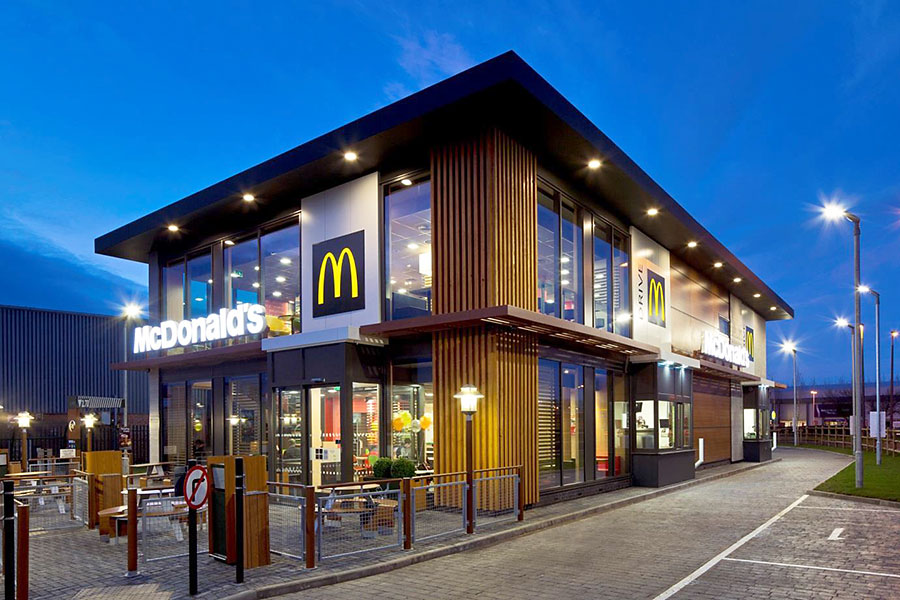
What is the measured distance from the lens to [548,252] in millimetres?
17219

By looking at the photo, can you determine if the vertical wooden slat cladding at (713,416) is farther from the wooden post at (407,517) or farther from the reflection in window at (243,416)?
the wooden post at (407,517)

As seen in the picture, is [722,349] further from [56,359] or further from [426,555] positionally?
[56,359]

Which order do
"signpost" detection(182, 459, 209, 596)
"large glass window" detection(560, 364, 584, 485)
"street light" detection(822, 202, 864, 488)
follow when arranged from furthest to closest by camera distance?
"street light" detection(822, 202, 864, 488) → "large glass window" detection(560, 364, 584, 485) → "signpost" detection(182, 459, 209, 596)

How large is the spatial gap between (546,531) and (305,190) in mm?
10043

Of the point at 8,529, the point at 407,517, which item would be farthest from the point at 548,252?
the point at 8,529

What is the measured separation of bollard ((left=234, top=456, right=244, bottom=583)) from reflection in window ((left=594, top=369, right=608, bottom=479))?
1144cm

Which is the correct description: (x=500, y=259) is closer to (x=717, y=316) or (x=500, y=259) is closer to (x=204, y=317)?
(x=204, y=317)

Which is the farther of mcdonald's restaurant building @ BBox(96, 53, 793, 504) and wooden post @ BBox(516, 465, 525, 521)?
mcdonald's restaurant building @ BBox(96, 53, 793, 504)

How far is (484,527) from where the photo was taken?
12.4 metres

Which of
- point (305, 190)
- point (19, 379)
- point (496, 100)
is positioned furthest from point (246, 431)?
point (19, 379)

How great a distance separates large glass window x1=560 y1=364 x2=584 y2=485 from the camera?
54.6 ft

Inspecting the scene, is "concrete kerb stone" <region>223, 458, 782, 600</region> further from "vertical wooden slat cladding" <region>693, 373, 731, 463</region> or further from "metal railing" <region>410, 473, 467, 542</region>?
"vertical wooden slat cladding" <region>693, 373, 731, 463</region>

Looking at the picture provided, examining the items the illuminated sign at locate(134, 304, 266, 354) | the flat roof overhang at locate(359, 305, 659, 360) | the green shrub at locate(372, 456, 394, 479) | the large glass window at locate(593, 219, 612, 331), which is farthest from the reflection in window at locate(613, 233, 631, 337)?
the illuminated sign at locate(134, 304, 266, 354)

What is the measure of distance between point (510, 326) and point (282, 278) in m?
7.44
